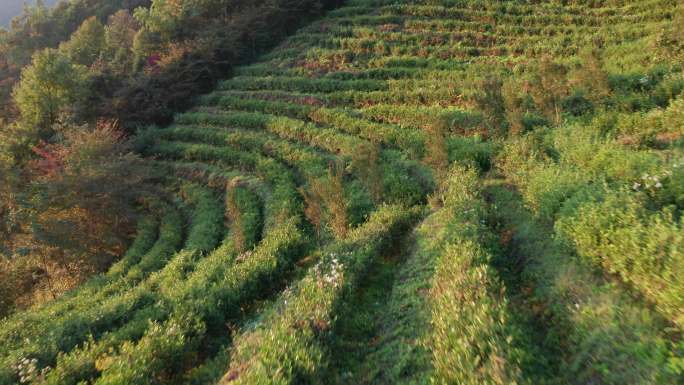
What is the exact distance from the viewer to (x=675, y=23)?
19.2 metres

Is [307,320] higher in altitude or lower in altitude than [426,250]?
higher

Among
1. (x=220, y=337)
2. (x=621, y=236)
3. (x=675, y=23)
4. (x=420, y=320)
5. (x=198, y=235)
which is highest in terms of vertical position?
(x=675, y=23)

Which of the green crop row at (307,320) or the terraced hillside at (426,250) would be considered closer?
the terraced hillside at (426,250)

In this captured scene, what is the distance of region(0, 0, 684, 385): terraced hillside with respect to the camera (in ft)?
21.5

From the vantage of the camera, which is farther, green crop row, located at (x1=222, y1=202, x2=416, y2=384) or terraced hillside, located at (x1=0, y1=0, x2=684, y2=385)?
green crop row, located at (x1=222, y1=202, x2=416, y2=384)

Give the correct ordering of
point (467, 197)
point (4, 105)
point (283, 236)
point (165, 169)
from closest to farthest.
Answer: point (467, 197) < point (283, 236) < point (165, 169) < point (4, 105)

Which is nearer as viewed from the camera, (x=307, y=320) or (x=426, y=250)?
(x=307, y=320)

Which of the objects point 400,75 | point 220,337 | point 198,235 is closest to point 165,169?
point 198,235

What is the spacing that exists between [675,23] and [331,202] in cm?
1856

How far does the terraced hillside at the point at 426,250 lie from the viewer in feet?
21.5

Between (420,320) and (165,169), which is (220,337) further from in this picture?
(165,169)

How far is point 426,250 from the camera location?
34.8 feet

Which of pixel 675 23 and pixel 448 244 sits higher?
pixel 675 23

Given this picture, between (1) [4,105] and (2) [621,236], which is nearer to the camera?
(2) [621,236]
